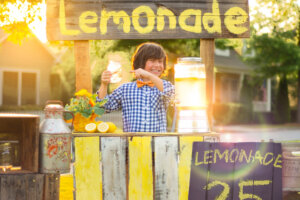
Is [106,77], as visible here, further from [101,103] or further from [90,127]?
[90,127]

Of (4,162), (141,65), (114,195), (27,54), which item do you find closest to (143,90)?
(141,65)

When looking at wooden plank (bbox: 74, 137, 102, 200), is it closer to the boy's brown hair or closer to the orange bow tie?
the orange bow tie

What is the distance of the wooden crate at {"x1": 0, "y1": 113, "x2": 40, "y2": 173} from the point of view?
334 cm

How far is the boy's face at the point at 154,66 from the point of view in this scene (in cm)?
417

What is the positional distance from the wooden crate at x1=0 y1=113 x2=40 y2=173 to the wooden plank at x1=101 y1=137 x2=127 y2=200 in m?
0.54

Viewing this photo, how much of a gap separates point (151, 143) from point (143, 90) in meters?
0.75

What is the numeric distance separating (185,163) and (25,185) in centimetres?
128

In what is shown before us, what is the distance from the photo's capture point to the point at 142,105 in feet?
13.3

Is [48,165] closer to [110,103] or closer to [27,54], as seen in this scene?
[110,103]

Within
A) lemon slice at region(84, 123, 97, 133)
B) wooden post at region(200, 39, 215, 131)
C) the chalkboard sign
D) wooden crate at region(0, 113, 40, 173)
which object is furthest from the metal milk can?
wooden post at region(200, 39, 215, 131)

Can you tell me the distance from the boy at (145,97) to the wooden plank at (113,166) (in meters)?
0.54

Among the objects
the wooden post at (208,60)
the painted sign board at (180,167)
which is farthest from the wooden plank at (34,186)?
the wooden post at (208,60)

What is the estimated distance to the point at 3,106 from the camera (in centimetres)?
2111

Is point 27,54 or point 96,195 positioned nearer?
point 96,195
